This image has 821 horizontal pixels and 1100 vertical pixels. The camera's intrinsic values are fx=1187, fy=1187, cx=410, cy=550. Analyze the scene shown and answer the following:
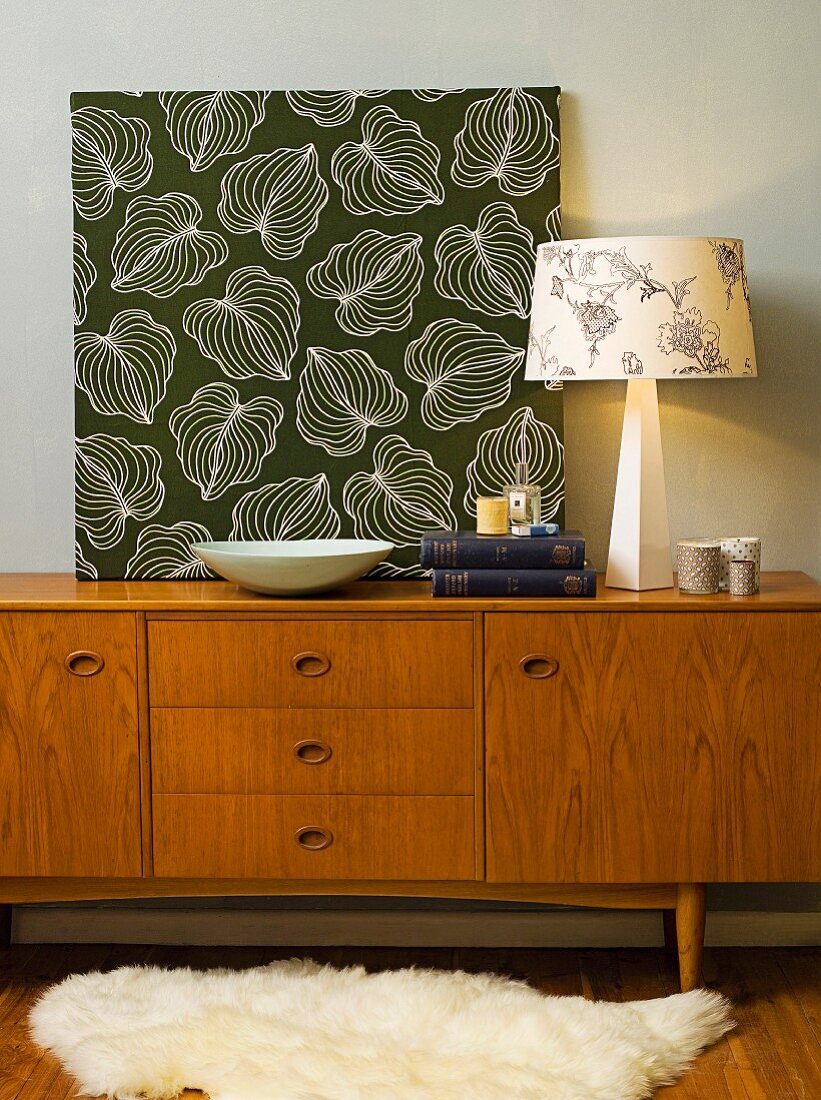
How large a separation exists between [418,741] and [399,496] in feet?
1.87

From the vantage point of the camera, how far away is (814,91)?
2424mm

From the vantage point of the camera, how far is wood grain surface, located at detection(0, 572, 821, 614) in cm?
212

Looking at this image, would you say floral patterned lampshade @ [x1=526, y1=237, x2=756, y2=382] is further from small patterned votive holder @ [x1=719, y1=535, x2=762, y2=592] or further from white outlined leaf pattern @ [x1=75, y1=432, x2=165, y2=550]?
white outlined leaf pattern @ [x1=75, y1=432, x2=165, y2=550]

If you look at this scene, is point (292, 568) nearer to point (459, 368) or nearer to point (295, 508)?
point (295, 508)

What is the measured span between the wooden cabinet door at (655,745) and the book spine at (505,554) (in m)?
0.10

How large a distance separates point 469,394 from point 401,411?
5.8 inches

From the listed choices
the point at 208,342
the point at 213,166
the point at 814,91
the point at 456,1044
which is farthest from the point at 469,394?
the point at 456,1044

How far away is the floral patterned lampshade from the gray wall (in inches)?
12.2

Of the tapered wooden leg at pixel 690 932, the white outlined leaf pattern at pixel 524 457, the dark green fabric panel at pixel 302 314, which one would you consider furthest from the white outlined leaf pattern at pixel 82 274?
the tapered wooden leg at pixel 690 932

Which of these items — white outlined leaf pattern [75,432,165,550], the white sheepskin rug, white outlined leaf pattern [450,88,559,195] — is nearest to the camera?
the white sheepskin rug

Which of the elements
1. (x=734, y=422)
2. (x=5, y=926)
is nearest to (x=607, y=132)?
(x=734, y=422)

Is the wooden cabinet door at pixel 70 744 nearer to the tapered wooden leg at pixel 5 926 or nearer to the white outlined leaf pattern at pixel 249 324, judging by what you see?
the tapered wooden leg at pixel 5 926

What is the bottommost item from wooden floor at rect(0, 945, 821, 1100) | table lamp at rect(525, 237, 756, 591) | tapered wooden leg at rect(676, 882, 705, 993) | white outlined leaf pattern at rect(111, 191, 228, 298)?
wooden floor at rect(0, 945, 821, 1100)

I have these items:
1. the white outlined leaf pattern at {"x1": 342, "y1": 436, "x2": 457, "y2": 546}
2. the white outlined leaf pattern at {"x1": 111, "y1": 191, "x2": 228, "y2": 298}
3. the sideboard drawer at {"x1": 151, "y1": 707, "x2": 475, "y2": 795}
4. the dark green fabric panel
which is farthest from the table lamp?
the white outlined leaf pattern at {"x1": 111, "y1": 191, "x2": 228, "y2": 298}
